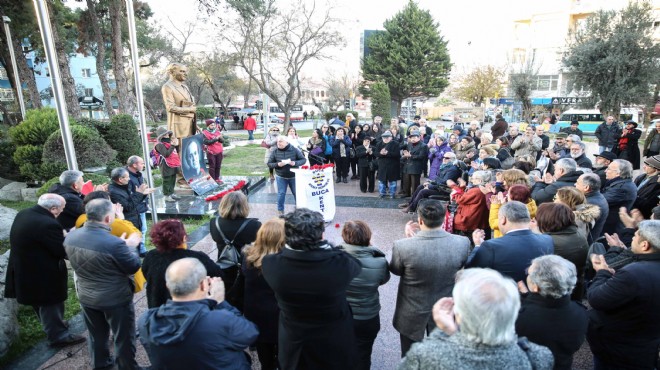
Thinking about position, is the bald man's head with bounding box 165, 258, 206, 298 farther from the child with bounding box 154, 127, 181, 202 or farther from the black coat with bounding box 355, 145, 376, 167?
the black coat with bounding box 355, 145, 376, 167

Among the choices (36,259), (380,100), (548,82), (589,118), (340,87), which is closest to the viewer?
(36,259)

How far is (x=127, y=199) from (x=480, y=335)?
4.83 metres

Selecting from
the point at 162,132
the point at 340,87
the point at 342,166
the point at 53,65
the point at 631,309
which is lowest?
the point at 342,166

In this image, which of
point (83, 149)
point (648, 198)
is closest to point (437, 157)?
point (648, 198)

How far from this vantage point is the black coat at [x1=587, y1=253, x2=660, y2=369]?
2547 millimetres

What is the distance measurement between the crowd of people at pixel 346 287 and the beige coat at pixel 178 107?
16.1 ft

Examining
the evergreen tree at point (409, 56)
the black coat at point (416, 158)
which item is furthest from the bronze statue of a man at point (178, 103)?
the evergreen tree at point (409, 56)

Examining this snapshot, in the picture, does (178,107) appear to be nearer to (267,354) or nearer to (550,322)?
(267,354)

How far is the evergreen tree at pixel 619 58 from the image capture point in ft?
61.1

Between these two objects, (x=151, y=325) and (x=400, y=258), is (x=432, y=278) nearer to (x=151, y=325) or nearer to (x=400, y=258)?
(x=400, y=258)

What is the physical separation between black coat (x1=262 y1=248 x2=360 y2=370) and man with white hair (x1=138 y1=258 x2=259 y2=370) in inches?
11.4

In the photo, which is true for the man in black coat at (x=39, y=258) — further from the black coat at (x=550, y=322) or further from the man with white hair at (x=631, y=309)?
the man with white hair at (x=631, y=309)

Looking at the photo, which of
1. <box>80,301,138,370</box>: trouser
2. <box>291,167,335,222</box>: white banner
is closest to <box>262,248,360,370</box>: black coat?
<box>80,301,138,370</box>: trouser

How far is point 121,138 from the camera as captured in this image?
12.0 meters
